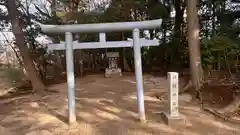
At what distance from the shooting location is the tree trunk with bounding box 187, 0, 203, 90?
20.4ft

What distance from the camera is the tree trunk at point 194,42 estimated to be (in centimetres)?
620

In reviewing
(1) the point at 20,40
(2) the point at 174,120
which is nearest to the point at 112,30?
(2) the point at 174,120

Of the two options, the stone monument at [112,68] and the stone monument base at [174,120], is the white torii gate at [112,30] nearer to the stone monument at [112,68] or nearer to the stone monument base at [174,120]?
the stone monument base at [174,120]

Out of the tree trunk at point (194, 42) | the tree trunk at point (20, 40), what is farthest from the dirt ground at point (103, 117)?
the tree trunk at point (20, 40)

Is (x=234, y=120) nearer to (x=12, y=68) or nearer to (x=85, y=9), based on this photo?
(x=12, y=68)

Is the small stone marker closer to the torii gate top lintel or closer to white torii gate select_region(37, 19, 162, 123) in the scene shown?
white torii gate select_region(37, 19, 162, 123)

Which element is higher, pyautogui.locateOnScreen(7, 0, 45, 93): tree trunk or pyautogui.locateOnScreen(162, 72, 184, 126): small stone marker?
pyautogui.locateOnScreen(7, 0, 45, 93): tree trunk

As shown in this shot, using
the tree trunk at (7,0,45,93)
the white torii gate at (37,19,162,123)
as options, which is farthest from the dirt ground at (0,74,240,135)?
the tree trunk at (7,0,45,93)

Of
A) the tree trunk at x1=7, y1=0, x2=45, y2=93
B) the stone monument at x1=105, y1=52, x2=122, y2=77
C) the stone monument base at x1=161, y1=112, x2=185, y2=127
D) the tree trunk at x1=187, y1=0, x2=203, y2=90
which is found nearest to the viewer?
the stone monument base at x1=161, y1=112, x2=185, y2=127

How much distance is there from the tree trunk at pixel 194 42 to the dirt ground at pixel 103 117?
53cm

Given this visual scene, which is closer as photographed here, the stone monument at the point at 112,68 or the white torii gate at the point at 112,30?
the white torii gate at the point at 112,30

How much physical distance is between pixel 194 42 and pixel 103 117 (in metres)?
2.81

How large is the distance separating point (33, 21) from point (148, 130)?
27.3 ft

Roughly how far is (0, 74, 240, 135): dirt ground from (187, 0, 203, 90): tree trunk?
0.53 metres
